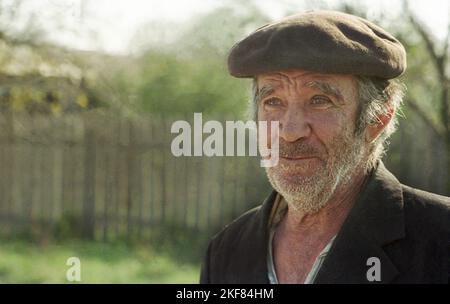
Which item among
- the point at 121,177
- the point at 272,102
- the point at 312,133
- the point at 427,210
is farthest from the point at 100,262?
the point at 427,210

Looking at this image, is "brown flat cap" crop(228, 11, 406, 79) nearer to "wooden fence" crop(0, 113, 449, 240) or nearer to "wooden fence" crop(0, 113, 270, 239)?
"wooden fence" crop(0, 113, 449, 240)

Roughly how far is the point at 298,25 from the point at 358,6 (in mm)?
5006

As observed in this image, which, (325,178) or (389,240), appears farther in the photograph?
(325,178)

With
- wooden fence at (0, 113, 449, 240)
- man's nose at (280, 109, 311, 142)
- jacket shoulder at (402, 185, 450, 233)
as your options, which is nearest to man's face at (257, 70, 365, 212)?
man's nose at (280, 109, 311, 142)

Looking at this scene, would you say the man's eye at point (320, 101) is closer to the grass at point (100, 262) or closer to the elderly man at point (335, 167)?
the elderly man at point (335, 167)

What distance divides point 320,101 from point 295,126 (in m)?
0.12

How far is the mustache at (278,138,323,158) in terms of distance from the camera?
229 centimetres

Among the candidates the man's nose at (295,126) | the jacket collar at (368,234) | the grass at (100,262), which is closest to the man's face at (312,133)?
the man's nose at (295,126)

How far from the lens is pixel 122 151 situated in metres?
8.60

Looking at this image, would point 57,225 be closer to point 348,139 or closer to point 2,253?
point 2,253

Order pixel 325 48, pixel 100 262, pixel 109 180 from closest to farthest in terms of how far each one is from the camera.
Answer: pixel 325 48 < pixel 100 262 < pixel 109 180

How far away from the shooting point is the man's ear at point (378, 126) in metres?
2.43

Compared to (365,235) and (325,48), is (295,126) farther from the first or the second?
(365,235)

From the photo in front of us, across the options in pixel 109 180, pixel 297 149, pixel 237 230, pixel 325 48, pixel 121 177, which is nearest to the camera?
pixel 325 48
